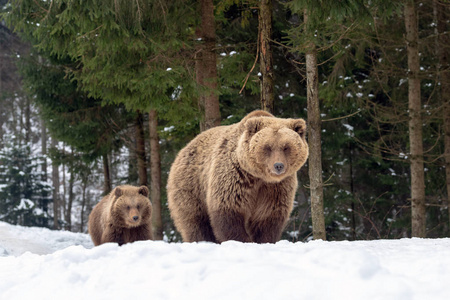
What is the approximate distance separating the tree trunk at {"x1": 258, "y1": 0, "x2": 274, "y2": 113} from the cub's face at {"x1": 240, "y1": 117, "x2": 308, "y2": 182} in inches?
102

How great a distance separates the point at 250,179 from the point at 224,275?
2703 mm

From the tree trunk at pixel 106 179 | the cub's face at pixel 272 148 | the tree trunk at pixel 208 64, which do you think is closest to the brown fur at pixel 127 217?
the tree trunk at pixel 208 64

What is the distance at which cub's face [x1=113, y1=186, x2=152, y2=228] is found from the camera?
7.81 meters

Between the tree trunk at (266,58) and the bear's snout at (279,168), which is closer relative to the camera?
the bear's snout at (279,168)

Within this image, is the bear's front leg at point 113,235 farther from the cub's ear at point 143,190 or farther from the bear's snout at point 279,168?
the bear's snout at point 279,168

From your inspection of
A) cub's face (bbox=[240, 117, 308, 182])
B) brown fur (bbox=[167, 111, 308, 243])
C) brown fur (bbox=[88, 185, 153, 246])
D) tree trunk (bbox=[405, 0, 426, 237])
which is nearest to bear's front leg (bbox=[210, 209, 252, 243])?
brown fur (bbox=[167, 111, 308, 243])

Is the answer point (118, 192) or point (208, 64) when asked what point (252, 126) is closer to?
point (118, 192)

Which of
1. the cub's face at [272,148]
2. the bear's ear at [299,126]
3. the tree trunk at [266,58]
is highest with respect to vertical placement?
the tree trunk at [266,58]

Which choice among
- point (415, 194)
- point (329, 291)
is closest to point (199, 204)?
point (329, 291)

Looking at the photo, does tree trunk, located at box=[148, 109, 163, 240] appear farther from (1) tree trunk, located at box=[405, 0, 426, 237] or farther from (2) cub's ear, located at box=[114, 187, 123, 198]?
(1) tree trunk, located at box=[405, 0, 426, 237]

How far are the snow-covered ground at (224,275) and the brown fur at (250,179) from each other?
182 cm

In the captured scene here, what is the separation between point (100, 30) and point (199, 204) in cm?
336

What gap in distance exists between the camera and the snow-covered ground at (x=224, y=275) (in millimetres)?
2316

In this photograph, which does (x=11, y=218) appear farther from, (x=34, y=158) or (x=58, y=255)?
(x=58, y=255)
